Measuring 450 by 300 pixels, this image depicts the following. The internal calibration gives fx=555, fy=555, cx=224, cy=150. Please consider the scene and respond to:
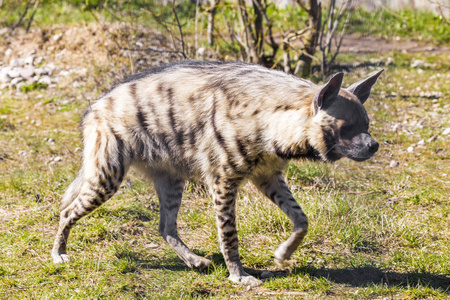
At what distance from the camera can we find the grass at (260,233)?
3623 millimetres

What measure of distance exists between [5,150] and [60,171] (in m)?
1.23

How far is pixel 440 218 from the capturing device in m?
4.50

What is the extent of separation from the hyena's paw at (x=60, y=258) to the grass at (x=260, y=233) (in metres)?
0.05

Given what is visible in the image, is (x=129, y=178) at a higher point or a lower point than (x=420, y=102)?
lower

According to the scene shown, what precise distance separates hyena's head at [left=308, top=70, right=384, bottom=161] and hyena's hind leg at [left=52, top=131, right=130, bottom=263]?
1.32m

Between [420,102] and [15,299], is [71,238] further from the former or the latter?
[420,102]

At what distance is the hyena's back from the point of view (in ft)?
11.8

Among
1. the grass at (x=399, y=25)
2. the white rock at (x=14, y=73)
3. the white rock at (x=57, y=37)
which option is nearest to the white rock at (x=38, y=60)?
the white rock at (x=14, y=73)

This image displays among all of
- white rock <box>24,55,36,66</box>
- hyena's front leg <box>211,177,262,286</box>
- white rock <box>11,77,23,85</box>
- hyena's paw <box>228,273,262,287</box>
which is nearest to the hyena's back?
hyena's front leg <box>211,177,262,286</box>

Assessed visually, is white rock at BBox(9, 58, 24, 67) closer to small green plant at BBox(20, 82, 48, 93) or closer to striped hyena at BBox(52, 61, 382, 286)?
small green plant at BBox(20, 82, 48, 93)

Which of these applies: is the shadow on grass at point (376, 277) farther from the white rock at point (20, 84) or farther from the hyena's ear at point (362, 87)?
the white rock at point (20, 84)

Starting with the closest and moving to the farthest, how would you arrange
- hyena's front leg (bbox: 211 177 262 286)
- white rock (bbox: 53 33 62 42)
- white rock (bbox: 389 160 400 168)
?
hyena's front leg (bbox: 211 177 262 286)
white rock (bbox: 389 160 400 168)
white rock (bbox: 53 33 62 42)

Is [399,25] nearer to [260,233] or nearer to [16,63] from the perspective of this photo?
[16,63]

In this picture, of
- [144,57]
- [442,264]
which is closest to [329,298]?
[442,264]
